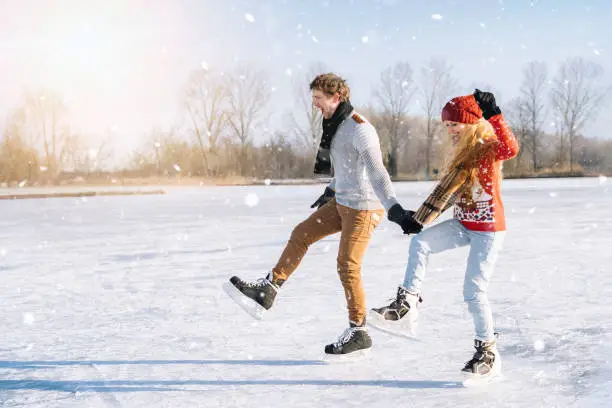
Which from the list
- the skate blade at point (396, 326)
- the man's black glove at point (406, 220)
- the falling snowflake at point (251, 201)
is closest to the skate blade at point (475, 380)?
the skate blade at point (396, 326)

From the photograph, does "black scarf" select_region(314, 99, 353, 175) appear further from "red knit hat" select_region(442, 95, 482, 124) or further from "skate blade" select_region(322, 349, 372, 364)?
"skate blade" select_region(322, 349, 372, 364)

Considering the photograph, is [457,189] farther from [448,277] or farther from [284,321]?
[448,277]

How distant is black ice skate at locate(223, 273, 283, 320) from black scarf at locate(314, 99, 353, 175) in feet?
2.59

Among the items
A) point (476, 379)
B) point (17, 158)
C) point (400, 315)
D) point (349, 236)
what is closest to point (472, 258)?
point (400, 315)

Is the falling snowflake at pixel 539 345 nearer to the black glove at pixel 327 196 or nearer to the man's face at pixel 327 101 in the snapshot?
the black glove at pixel 327 196

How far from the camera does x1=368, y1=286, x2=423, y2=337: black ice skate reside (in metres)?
3.60

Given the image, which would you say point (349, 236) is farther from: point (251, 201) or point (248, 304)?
point (251, 201)

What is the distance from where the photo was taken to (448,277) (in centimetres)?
687

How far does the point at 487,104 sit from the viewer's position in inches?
135

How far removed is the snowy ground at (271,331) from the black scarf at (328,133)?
1.15 metres

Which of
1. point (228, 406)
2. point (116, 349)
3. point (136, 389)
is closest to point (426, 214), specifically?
point (228, 406)

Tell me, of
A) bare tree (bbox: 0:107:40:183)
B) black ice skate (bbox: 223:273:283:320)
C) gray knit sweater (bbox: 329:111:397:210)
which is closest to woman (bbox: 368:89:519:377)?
gray knit sweater (bbox: 329:111:397:210)

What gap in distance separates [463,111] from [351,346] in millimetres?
1471

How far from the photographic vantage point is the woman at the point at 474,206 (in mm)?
3340
